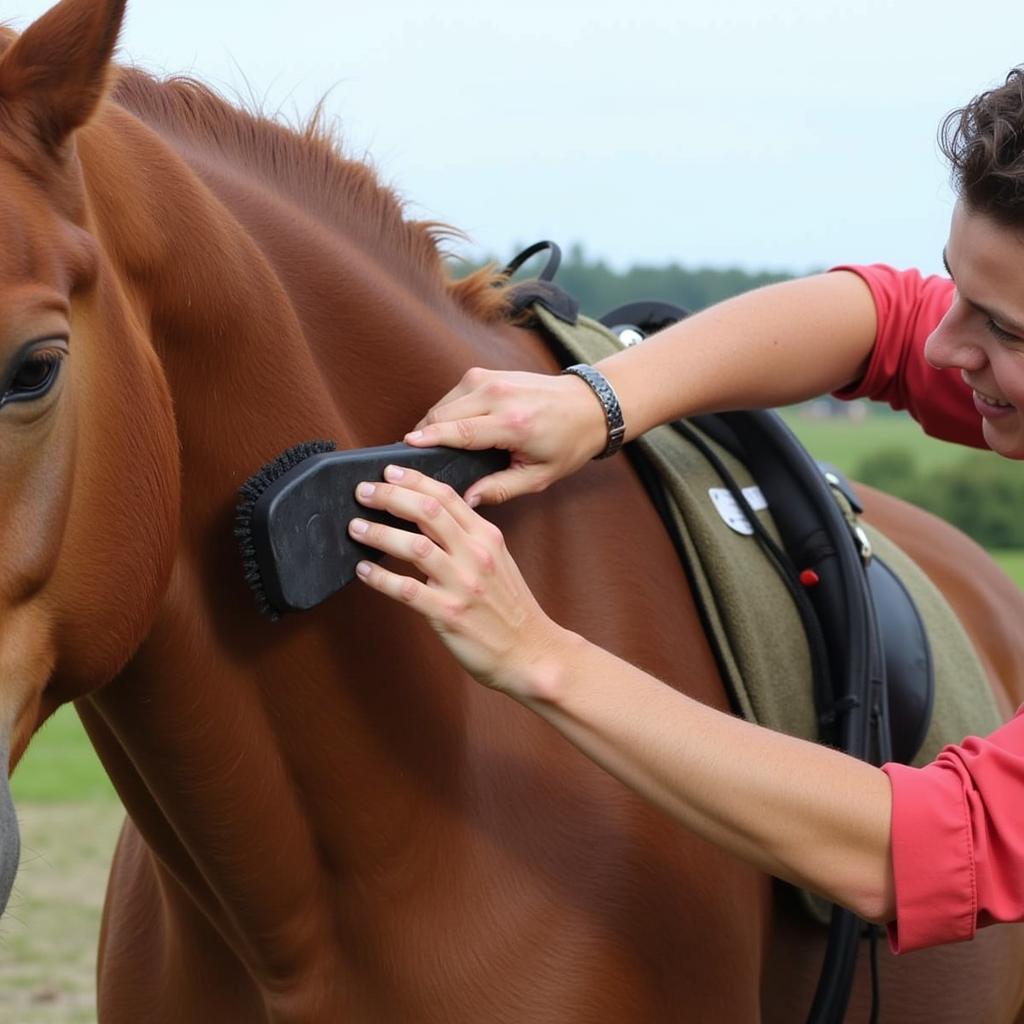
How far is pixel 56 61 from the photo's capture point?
1.27 metres

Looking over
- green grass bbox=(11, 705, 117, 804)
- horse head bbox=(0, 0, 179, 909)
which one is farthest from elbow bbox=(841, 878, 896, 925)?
green grass bbox=(11, 705, 117, 804)

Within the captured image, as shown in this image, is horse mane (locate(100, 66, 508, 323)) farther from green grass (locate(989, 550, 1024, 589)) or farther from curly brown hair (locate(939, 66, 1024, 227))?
green grass (locate(989, 550, 1024, 589))

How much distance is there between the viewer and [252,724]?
1.61 m

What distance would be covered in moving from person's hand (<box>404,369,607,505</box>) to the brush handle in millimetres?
110

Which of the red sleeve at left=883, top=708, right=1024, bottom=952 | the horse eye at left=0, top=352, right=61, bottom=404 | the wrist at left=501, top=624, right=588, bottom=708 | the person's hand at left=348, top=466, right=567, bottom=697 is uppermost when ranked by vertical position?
the horse eye at left=0, top=352, right=61, bottom=404

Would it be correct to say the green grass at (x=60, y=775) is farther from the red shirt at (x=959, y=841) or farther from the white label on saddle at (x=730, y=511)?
the red shirt at (x=959, y=841)

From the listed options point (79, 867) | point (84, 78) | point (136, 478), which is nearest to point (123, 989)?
point (136, 478)

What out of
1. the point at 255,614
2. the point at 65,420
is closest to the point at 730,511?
the point at 255,614

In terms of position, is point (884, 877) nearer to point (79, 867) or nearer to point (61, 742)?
point (79, 867)

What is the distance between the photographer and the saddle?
6.61ft

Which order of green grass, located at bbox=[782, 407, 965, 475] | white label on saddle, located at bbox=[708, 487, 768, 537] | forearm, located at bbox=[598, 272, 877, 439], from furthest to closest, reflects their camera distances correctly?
green grass, located at bbox=[782, 407, 965, 475] < white label on saddle, located at bbox=[708, 487, 768, 537] < forearm, located at bbox=[598, 272, 877, 439]

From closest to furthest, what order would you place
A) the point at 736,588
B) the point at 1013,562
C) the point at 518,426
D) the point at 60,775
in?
the point at 518,426, the point at 736,588, the point at 60,775, the point at 1013,562

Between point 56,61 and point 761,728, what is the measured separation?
Answer: 3.28 ft

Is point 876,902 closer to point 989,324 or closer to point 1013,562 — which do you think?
point 989,324
